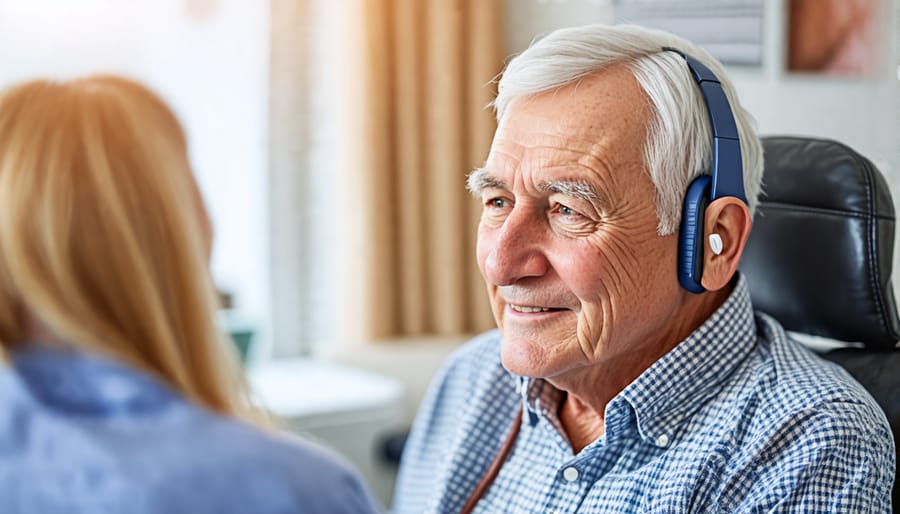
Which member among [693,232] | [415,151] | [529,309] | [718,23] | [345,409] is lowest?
[345,409]

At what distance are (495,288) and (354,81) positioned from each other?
53.5 inches

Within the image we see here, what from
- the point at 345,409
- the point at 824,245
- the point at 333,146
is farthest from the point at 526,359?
the point at 333,146

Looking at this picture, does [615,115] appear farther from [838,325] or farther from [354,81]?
[354,81]

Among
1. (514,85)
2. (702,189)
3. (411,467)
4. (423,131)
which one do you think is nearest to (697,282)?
(702,189)

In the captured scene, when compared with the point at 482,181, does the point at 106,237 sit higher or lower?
higher

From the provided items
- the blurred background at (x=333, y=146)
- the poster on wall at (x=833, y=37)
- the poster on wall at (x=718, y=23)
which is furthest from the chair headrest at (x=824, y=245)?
the blurred background at (x=333, y=146)

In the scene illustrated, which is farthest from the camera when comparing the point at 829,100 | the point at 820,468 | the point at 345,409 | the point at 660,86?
the point at 345,409

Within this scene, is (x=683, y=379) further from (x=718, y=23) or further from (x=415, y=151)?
(x=415, y=151)

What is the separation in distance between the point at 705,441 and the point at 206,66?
1844mm

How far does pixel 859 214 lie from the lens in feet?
Answer: 4.42

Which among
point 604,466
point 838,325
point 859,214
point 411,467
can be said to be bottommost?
point 411,467

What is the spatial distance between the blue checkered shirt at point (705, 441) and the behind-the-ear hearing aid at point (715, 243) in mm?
80

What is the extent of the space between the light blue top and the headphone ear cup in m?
0.56

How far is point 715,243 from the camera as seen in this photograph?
50.3 inches
